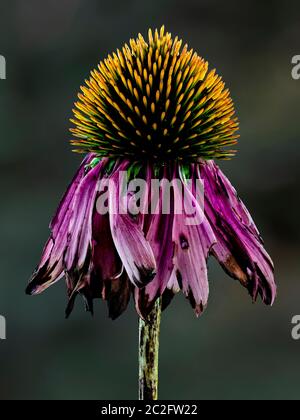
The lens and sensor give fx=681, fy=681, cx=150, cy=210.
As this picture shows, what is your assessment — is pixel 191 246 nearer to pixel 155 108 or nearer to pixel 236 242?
pixel 236 242

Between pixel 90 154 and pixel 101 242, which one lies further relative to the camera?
pixel 90 154

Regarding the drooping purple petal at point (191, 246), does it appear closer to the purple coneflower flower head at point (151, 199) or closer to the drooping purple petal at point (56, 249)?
the purple coneflower flower head at point (151, 199)

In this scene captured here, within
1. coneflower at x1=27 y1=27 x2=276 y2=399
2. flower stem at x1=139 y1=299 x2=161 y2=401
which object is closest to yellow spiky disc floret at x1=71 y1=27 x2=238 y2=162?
coneflower at x1=27 y1=27 x2=276 y2=399

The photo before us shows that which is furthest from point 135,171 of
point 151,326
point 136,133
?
point 151,326

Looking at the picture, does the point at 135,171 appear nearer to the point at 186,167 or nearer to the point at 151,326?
the point at 186,167

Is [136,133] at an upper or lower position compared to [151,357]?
upper

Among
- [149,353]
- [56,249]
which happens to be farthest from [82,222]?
[149,353]

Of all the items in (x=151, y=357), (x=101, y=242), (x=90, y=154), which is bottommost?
(x=151, y=357)
